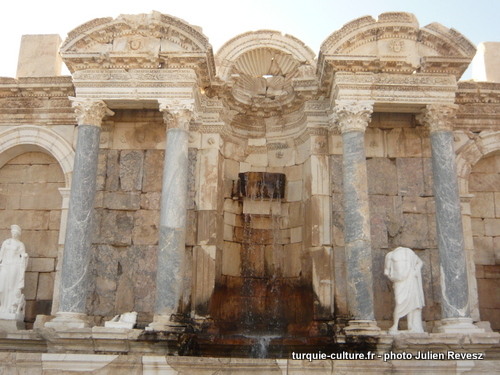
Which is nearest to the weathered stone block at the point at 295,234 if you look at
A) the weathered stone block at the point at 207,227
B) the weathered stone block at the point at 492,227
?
the weathered stone block at the point at 207,227

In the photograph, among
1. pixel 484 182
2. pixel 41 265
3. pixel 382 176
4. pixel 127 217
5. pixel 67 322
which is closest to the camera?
pixel 67 322

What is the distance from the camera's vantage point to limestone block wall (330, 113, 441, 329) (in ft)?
36.6

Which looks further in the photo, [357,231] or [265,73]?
[265,73]

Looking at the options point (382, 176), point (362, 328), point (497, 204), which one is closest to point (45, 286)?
point (362, 328)

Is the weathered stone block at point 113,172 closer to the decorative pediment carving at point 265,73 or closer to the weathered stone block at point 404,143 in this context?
the decorative pediment carving at point 265,73

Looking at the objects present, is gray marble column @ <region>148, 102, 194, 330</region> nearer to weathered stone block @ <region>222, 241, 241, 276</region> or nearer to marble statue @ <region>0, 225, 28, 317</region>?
weathered stone block @ <region>222, 241, 241, 276</region>

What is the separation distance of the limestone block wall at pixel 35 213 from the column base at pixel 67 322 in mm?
Result: 1993

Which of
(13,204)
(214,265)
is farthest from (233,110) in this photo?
(13,204)

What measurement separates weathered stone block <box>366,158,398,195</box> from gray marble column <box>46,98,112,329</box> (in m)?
5.42

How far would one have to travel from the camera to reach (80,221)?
10.4 meters

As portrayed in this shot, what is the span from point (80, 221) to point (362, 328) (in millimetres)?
5266

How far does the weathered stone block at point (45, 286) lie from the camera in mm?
11891

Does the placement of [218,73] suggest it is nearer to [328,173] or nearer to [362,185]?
[328,173]

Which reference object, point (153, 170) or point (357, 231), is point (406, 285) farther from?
point (153, 170)
